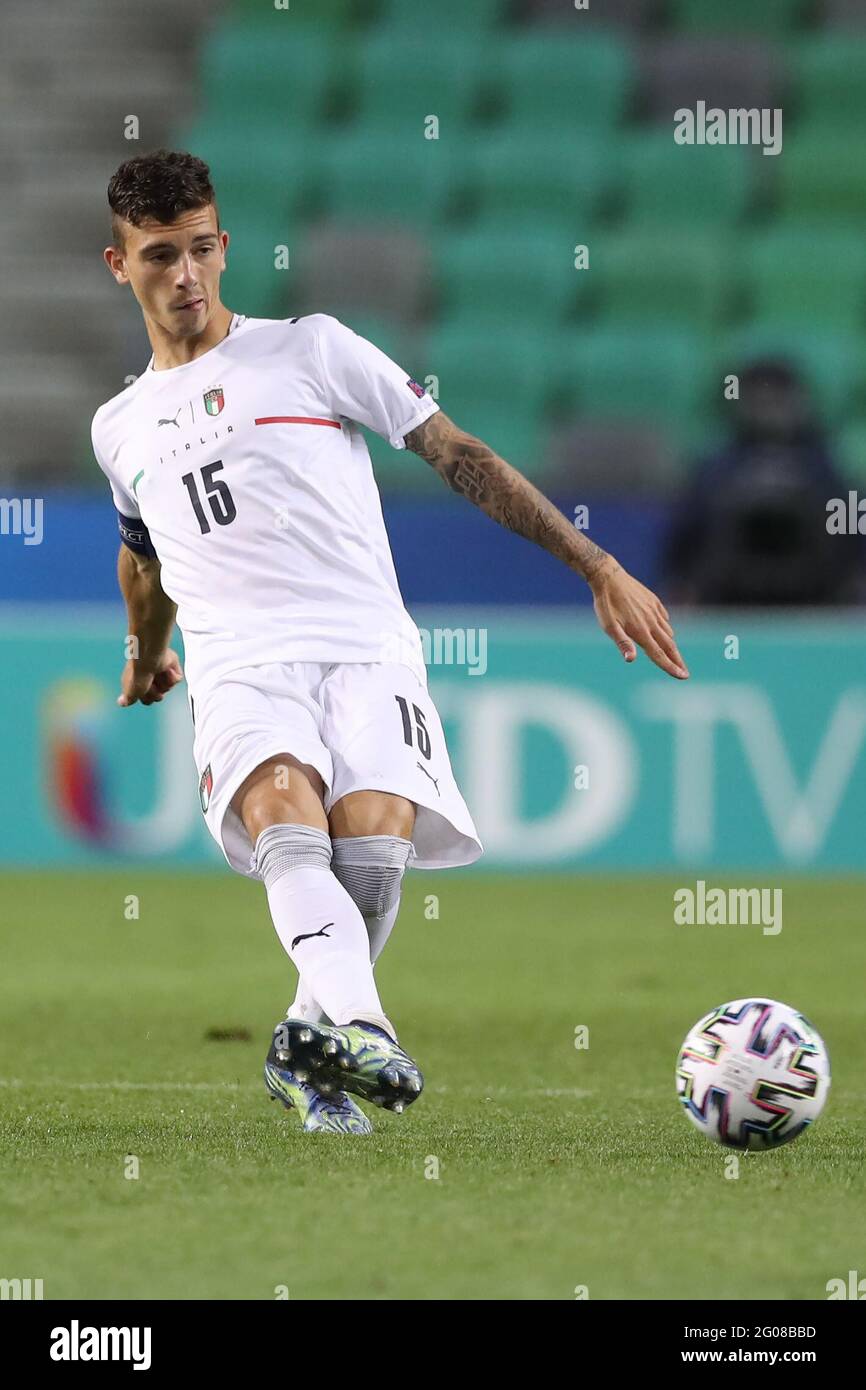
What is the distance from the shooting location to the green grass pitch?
3314mm

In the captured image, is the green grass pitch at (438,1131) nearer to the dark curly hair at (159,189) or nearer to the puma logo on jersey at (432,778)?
the puma logo on jersey at (432,778)

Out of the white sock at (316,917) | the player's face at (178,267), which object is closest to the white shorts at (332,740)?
the white sock at (316,917)

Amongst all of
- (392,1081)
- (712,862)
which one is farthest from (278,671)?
(712,862)

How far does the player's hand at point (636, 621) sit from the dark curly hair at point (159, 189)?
1.19m

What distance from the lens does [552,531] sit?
452cm

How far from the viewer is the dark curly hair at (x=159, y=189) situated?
4602 millimetres

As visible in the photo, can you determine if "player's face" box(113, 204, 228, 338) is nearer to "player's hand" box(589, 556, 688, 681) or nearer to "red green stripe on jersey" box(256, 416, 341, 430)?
"red green stripe on jersey" box(256, 416, 341, 430)

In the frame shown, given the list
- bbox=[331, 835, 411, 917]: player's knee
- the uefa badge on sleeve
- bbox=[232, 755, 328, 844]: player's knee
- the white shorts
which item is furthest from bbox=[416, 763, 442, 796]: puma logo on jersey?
the uefa badge on sleeve

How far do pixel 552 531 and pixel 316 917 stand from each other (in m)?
0.93

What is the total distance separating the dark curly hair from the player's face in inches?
0.8

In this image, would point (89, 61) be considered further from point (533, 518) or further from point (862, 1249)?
point (862, 1249)

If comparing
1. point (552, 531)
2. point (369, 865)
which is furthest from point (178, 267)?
point (369, 865)

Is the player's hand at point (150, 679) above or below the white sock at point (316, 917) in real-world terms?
above

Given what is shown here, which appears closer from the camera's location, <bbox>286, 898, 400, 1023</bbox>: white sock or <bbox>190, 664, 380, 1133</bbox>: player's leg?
<bbox>190, 664, 380, 1133</bbox>: player's leg
